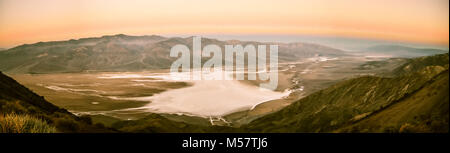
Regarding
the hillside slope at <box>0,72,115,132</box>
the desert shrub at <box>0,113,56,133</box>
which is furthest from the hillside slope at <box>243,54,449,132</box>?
the desert shrub at <box>0,113,56,133</box>

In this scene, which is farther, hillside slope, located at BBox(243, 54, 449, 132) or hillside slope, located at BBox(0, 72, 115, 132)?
hillside slope, located at BBox(243, 54, 449, 132)

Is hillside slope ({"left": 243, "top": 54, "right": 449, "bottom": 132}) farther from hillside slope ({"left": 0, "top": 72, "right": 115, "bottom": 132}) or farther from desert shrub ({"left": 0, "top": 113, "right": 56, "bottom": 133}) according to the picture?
desert shrub ({"left": 0, "top": 113, "right": 56, "bottom": 133})

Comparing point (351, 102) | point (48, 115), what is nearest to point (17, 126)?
point (48, 115)

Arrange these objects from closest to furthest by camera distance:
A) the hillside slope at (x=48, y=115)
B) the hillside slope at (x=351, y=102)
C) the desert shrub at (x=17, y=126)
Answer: the desert shrub at (x=17, y=126), the hillside slope at (x=48, y=115), the hillside slope at (x=351, y=102)

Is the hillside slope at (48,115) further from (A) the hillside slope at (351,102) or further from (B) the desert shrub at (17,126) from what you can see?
(A) the hillside slope at (351,102)

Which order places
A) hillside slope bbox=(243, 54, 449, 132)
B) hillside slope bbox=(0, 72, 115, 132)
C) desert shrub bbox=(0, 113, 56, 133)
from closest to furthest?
1. desert shrub bbox=(0, 113, 56, 133)
2. hillside slope bbox=(0, 72, 115, 132)
3. hillside slope bbox=(243, 54, 449, 132)

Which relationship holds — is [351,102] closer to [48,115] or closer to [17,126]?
[48,115]

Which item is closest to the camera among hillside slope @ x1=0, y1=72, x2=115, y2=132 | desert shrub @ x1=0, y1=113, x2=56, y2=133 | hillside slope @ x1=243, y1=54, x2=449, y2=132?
desert shrub @ x1=0, y1=113, x2=56, y2=133

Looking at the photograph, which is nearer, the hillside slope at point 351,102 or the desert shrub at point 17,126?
the desert shrub at point 17,126

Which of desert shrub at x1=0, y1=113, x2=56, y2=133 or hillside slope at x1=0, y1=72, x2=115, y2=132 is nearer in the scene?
desert shrub at x1=0, y1=113, x2=56, y2=133

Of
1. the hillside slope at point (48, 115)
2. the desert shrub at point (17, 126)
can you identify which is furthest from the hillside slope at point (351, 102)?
the desert shrub at point (17, 126)

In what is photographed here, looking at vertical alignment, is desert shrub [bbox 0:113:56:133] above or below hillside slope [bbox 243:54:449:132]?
above
